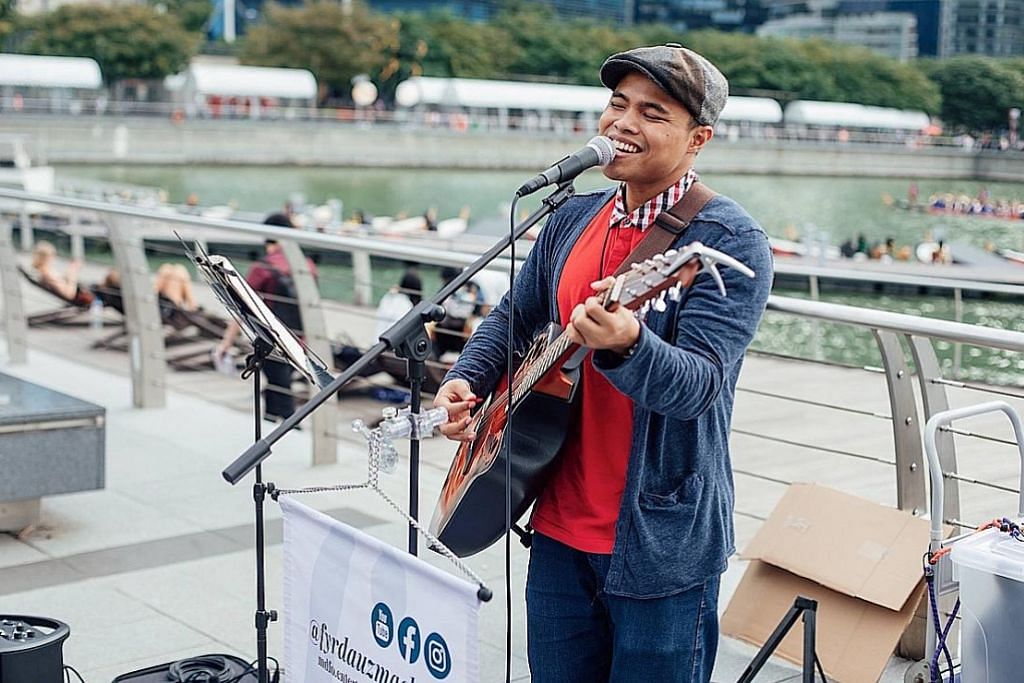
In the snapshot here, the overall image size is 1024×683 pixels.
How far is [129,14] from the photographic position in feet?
295

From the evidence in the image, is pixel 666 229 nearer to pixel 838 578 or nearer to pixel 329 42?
pixel 838 578

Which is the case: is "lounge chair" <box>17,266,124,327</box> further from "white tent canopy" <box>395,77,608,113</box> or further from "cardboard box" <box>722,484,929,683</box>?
"white tent canopy" <box>395,77,608,113</box>

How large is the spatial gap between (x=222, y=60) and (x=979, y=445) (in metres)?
114

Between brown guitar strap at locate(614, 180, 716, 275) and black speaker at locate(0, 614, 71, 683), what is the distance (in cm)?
196

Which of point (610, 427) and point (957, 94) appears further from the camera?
point (957, 94)

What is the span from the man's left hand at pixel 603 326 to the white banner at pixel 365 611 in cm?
50

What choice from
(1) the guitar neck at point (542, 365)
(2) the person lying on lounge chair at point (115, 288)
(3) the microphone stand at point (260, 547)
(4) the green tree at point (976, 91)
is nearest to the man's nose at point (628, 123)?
(1) the guitar neck at point (542, 365)

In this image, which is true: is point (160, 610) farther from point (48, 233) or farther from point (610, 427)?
point (48, 233)

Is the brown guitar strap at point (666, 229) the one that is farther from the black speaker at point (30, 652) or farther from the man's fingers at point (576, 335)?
the black speaker at point (30, 652)

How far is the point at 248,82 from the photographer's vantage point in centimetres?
9131

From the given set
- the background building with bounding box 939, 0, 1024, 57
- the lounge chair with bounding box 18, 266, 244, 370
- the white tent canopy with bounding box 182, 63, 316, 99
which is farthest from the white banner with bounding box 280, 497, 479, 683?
the white tent canopy with bounding box 182, 63, 316, 99

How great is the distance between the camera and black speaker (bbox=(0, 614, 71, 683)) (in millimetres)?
3646

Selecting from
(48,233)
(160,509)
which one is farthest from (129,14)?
(160,509)

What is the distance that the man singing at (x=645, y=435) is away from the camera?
2.66 meters
